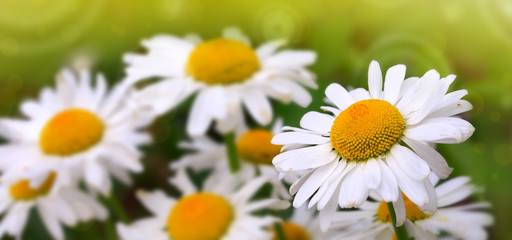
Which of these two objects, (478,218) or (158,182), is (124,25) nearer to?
(158,182)

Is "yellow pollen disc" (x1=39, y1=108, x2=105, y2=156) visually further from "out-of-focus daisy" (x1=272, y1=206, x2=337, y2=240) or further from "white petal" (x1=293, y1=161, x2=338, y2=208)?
"white petal" (x1=293, y1=161, x2=338, y2=208)

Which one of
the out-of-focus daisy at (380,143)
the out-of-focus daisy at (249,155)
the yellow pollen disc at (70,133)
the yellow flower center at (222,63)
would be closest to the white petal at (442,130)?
the out-of-focus daisy at (380,143)

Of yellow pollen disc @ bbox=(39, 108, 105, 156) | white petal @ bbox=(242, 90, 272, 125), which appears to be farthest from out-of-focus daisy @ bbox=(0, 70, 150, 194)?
white petal @ bbox=(242, 90, 272, 125)

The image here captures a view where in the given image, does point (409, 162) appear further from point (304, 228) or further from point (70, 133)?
point (70, 133)

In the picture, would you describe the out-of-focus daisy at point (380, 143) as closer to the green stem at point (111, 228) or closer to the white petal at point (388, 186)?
the white petal at point (388, 186)

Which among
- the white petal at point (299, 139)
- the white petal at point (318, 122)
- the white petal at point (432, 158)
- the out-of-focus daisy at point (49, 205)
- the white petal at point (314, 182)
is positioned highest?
the out-of-focus daisy at point (49, 205)
